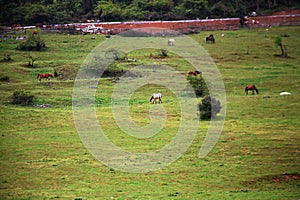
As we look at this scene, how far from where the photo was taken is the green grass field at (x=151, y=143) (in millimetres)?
18172

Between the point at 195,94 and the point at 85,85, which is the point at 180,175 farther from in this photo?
the point at 85,85

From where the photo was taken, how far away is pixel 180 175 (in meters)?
19.6

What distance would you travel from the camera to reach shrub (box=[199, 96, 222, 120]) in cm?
2880

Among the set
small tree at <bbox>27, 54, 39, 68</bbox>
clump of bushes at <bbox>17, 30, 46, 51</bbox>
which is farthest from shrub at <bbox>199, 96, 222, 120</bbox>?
clump of bushes at <bbox>17, 30, 46, 51</bbox>

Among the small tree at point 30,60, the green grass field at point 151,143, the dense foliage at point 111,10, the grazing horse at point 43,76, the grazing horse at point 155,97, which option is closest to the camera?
the green grass field at point 151,143

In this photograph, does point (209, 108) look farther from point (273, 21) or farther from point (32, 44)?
point (273, 21)

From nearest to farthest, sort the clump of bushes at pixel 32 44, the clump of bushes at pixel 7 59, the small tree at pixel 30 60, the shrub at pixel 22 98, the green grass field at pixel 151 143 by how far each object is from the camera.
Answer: the green grass field at pixel 151 143
the shrub at pixel 22 98
the small tree at pixel 30 60
the clump of bushes at pixel 7 59
the clump of bushes at pixel 32 44

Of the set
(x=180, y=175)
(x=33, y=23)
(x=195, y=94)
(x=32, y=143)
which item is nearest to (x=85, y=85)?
(x=195, y=94)

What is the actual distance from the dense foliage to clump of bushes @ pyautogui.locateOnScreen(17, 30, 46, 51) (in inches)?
500

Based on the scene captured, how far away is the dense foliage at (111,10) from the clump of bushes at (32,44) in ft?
41.6

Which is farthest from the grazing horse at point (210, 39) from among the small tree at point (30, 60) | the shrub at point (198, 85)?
the small tree at point (30, 60)

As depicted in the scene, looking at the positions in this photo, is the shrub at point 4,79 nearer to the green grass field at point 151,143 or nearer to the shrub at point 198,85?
the green grass field at point 151,143

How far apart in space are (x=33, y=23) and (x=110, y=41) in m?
12.7

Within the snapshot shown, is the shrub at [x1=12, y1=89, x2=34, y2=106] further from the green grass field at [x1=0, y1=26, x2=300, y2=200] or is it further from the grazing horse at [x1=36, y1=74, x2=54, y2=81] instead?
the grazing horse at [x1=36, y1=74, x2=54, y2=81]
